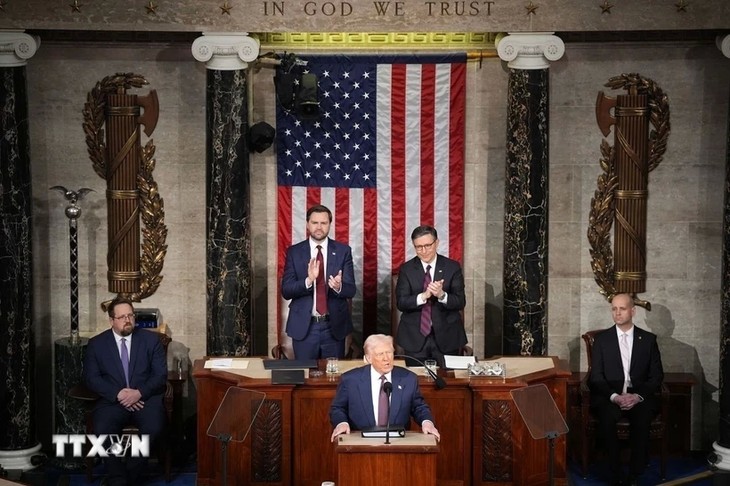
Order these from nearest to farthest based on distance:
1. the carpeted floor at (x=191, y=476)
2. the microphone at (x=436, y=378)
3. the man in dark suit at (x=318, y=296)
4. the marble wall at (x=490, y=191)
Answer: the microphone at (x=436, y=378) → the carpeted floor at (x=191, y=476) → the man in dark suit at (x=318, y=296) → the marble wall at (x=490, y=191)

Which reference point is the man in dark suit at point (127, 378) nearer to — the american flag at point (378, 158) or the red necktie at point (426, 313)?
the american flag at point (378, 158)

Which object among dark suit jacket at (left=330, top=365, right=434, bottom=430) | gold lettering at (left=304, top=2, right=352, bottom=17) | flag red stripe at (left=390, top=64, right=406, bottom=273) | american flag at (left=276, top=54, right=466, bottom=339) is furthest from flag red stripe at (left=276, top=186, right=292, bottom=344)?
dark suit jacket at (left=330, top=365, right=434, bottom=430)

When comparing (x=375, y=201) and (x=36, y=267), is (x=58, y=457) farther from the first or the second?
(x=375, y=201)

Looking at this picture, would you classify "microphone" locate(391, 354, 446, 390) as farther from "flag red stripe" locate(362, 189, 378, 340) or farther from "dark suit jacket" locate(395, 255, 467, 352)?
"flag red stripe" locate(362, 189, 378, 340)

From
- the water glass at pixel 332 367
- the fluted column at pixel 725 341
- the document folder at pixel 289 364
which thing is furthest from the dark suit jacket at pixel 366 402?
the fluted column at pixel 725 341

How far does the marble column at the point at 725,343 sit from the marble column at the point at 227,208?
468 centimetres

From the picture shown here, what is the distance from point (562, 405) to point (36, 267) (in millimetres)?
5713

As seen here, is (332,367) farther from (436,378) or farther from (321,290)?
(321,290)

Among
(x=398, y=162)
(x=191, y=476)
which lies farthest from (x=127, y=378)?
(x=398, y=162)

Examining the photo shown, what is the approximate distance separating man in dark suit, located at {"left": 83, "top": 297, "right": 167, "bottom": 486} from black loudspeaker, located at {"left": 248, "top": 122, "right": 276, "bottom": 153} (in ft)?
7.07

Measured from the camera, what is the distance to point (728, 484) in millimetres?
11219

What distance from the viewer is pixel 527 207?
12.3 meters

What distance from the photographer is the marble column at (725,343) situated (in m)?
11.9

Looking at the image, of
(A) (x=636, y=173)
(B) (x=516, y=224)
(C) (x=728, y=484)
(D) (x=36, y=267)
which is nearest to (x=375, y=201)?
(B) (x=516, y=224)
